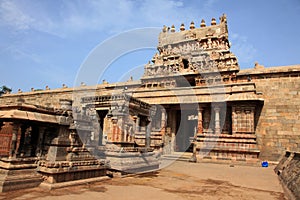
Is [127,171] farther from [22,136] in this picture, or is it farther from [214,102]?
[214,102]

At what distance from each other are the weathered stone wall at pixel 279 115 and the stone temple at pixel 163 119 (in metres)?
0.07

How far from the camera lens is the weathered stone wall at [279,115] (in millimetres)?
17531

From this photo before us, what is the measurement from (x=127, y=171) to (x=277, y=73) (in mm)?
16189

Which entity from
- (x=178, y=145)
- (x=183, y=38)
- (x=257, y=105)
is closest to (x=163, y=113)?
(x=178, y=145)

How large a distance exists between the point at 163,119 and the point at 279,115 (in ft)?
31.8

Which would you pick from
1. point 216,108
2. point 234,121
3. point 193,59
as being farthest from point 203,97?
point 193,59

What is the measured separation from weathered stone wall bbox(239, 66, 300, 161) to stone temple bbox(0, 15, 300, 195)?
70mm

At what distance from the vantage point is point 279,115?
59.7ft

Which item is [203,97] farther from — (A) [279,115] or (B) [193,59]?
(B) [193,59]

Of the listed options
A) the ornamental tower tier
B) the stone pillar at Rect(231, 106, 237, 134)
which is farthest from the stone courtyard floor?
the ornamental tower tier

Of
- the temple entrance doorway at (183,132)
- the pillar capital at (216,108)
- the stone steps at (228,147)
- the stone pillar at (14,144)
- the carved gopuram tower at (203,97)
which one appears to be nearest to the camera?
the stone pillar at (14,144)

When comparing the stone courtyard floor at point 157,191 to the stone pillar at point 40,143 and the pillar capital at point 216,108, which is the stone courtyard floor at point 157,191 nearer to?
the stone pillar at point 40,143

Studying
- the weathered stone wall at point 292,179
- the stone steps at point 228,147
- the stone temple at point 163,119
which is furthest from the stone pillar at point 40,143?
the stone steps at point 228,147

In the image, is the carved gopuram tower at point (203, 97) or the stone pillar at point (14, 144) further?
the carved gopuram tower at point (203, 97)
